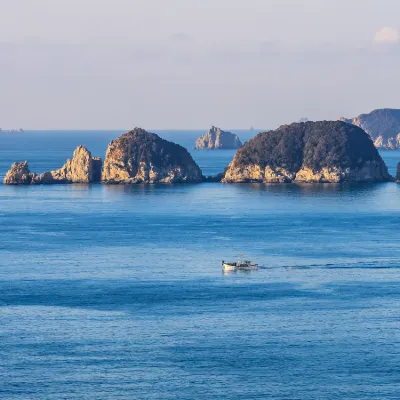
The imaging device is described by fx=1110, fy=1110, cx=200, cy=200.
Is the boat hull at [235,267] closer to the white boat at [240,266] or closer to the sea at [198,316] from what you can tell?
the white boat at [240,266]

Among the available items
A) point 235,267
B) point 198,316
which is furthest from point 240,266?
point 198,316

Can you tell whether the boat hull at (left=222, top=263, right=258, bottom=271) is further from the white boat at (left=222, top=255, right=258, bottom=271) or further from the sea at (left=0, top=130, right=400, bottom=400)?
the sea at (left=0, top=130, right=400, bottom=400)

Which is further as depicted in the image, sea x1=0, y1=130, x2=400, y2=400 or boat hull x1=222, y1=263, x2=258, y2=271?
boat hull x1=222, y1=263, x2=258, y2=271

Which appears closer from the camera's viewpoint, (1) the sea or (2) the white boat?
(1) the sea

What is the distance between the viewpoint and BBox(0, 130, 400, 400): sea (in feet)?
301

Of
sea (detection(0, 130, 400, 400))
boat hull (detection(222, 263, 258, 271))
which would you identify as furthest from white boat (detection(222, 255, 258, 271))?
sea (detection(0, 130, 400, 400))

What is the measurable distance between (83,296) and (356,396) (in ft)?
141

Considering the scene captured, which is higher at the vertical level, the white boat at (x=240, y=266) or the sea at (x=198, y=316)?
the white boat at (x=240, y=266)

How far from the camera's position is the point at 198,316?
370ft

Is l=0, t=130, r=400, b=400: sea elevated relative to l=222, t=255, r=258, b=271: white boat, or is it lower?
lower

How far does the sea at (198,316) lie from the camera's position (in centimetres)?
9175

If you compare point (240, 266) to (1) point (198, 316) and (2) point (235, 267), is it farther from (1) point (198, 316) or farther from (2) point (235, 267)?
(1) point (198, 316)

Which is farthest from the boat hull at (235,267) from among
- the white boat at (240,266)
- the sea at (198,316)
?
the sea at (198,316)

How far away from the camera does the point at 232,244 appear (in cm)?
16275
